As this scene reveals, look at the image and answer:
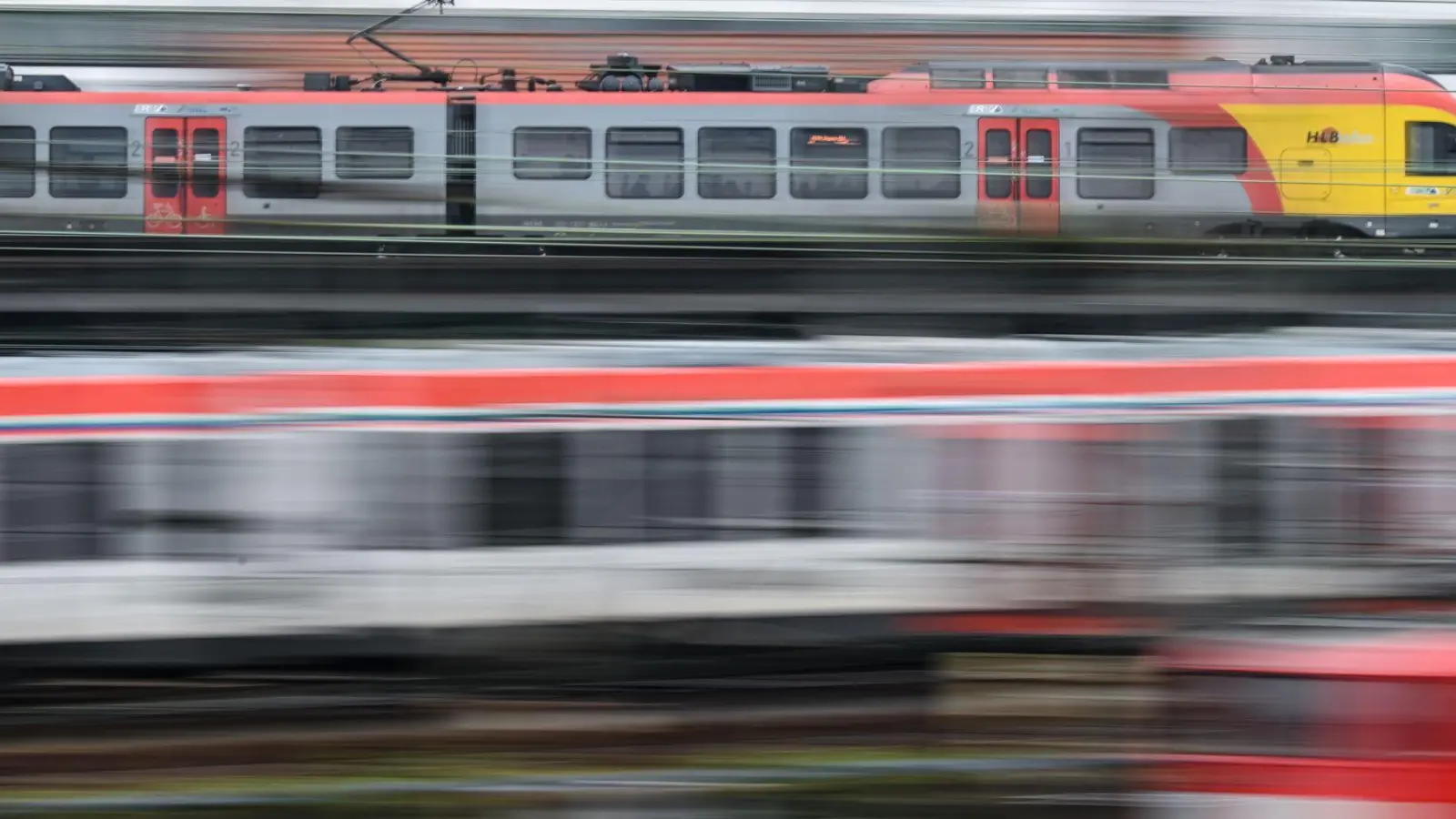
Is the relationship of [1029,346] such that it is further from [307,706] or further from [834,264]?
[307,706]

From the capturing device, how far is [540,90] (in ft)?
12.7

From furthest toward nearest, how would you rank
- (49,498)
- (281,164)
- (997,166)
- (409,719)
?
(49,498)
(409,719)
(997,166)
(281,164)

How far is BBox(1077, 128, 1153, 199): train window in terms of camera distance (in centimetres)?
277

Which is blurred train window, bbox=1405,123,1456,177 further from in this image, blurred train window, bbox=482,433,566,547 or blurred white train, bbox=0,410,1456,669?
blurred train window, bbox=482,433,566,547

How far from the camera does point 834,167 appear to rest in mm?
2832

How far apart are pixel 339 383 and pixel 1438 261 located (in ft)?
8.47

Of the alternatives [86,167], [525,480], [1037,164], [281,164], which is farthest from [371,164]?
[1037,164]

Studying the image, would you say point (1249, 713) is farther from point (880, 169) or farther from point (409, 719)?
point (409, 719)

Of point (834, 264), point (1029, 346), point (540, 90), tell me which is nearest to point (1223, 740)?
point (834, 264)

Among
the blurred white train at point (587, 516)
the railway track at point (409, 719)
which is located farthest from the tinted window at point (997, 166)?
the railway track at point (409, 719)

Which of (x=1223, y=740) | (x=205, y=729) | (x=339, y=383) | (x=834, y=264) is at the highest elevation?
(x=834, y=264)

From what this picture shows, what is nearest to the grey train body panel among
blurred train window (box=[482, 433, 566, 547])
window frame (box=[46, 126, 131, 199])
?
window frame (box=[46, 126, 131, 199])

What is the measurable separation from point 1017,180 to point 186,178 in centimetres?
167

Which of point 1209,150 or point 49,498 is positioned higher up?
point 1209,150
